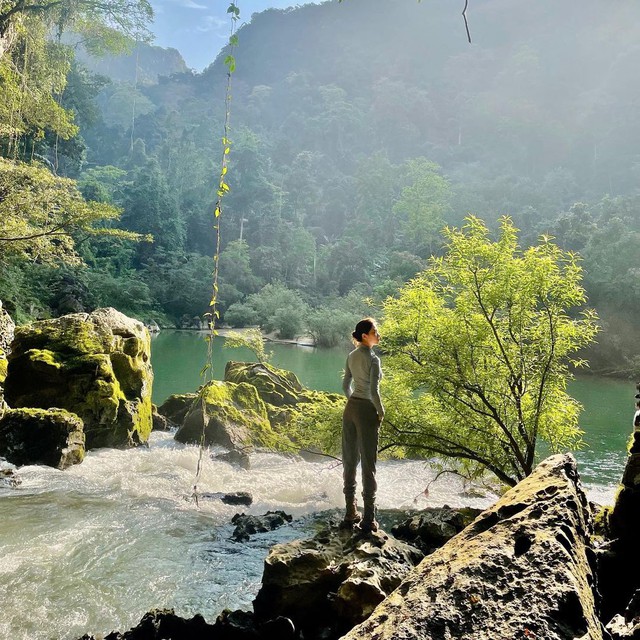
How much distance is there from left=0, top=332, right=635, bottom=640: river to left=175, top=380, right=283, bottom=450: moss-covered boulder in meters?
0.59

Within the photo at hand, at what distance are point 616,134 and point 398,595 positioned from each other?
93.0 meters

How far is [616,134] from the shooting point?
77062mm

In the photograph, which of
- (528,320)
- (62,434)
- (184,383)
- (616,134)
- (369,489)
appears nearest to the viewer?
(369,489)

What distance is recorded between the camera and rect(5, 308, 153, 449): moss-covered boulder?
11.2 meters

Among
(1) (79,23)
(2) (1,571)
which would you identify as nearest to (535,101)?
(1) (79,23)

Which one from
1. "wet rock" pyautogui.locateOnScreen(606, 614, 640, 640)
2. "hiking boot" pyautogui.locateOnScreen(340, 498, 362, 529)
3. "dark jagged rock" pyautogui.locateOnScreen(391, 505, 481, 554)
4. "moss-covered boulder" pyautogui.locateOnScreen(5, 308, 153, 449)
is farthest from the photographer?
"moss-covered boulder" pyautogui.locateOnScreen(5, 308, 153, 449)

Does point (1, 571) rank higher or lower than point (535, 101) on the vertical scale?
lower

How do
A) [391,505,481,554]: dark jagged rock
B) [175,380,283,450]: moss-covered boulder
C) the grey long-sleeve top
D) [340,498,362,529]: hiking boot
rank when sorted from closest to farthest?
the grey long-sleeve top
[340,498,362,529]: hiking boot
[391,505,481,554]: dark jagged rock
[175,380,283,450]: moss-covered boulder

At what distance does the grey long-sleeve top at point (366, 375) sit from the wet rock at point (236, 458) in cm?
695

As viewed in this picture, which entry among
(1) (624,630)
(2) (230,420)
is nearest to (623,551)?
(1) (624,630)

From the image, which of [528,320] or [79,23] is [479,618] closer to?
[528,320]

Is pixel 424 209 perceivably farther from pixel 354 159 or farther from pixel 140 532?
pixel 140 532


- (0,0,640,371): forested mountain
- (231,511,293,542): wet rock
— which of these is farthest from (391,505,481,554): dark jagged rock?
(0,0,640,371): forested mountain

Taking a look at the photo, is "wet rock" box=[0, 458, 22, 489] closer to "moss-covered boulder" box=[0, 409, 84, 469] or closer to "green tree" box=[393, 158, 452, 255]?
"moss-covered boulder" box=[0, 409, 84, 469]
